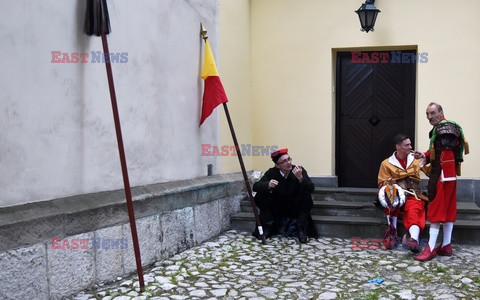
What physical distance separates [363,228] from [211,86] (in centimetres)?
269

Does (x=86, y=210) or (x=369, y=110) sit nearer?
(x=86, y=210)

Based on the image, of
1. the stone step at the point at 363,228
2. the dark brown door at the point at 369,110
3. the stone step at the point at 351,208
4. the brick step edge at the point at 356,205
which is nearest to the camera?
the stone step at the point at 363,228

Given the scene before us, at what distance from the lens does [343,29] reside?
27.7 ft

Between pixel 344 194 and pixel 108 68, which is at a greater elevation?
pixel 108 68

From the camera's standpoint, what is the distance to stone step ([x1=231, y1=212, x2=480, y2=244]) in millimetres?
6586

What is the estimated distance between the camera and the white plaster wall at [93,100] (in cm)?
405

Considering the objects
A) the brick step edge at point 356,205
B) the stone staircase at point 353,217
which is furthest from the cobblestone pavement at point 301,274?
the brick step edge at point 356,205

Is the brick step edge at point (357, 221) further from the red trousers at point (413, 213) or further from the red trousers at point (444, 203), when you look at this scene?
the red trousers at point (444, 203)

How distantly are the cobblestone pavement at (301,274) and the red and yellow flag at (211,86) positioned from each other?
1772 mm

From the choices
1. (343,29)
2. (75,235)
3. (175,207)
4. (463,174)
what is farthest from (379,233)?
(75,235)

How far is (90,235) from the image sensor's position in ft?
15.6

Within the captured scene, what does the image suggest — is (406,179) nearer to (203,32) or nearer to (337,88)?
(337,88)

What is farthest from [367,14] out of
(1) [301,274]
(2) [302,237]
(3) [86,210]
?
(3) [86,210]

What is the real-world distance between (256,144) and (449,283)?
4.49m
